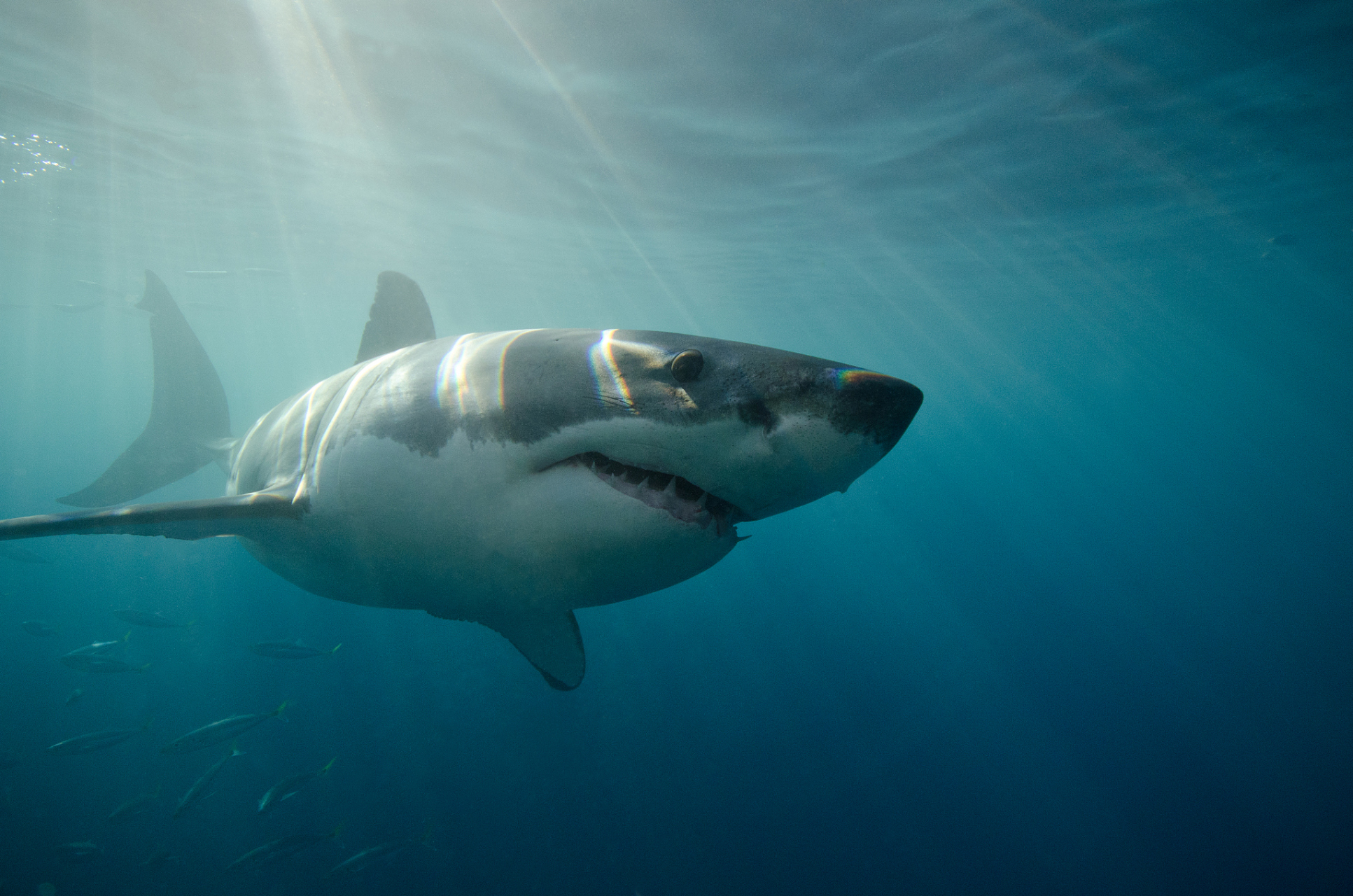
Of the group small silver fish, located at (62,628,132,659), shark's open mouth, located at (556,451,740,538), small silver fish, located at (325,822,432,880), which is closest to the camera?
shark's open mouth, located at (556,451,740,538)

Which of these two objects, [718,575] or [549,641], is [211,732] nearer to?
[549,641]

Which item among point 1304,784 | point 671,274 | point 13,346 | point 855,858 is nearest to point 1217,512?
point 1304,784

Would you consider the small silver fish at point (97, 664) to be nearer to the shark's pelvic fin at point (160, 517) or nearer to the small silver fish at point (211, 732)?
the small silver fish at point (211, 732)

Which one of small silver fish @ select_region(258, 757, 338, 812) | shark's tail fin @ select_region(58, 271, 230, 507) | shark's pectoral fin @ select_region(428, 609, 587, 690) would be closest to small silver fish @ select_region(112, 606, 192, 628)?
shark's tail fin @ select_region(58, 271, 230, 507)

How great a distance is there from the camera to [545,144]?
521 inches

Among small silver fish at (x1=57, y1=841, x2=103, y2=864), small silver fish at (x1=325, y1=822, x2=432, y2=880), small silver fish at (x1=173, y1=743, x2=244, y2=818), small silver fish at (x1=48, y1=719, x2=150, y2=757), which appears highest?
small silver fish at (x1=325, y1=822, x2=432, y2=880)

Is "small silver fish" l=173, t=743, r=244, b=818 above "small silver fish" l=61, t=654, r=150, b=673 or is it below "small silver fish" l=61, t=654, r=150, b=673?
above

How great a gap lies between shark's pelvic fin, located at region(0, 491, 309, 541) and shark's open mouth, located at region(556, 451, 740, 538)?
1.40 meters

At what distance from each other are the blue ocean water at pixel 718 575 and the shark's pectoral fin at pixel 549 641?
7174mm

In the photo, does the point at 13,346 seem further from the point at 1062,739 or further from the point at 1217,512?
the point at 1217,512

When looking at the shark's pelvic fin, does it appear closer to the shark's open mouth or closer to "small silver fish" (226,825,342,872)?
the shark's open mouth

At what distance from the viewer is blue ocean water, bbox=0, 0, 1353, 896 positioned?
9031mm

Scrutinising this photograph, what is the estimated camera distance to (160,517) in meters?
2.19

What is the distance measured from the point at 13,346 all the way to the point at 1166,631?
105m
